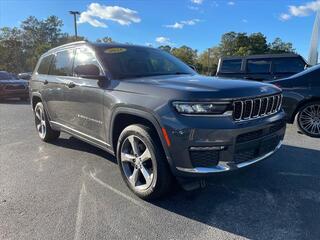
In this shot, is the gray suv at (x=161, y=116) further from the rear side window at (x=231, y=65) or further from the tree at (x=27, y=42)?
the tree at (x=27, y=42)

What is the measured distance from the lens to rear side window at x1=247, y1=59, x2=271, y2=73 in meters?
10.1

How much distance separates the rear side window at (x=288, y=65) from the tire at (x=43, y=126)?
291 inches

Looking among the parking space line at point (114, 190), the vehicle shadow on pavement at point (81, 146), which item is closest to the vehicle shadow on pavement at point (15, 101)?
the vehicle shadow on pavement at point (81, 146)

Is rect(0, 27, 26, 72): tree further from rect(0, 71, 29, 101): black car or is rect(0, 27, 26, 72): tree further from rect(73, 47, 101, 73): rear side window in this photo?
rect(73, 47, 101, 73): rear side window

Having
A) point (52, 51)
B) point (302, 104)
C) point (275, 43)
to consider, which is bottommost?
point (302, 104)

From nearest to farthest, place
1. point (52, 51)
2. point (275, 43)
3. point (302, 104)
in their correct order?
point (52, 51), point (302, 104), point (275, 43)

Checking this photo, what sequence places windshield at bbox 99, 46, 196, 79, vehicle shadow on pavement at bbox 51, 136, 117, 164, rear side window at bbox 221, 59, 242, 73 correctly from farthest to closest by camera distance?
rear side window at bbox 221, 59, 242, 73, vehicle shadow on pavement at bbox 51, 136, 117, 164, windshield at bbox 99, 46, 196, 79

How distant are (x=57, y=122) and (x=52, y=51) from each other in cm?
141

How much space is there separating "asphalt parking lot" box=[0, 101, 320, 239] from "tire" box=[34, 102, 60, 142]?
1.03 m

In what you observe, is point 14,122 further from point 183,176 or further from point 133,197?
point 183,176

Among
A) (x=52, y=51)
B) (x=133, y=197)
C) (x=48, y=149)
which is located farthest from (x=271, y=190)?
(x=52, y=51)

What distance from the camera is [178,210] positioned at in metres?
3.16

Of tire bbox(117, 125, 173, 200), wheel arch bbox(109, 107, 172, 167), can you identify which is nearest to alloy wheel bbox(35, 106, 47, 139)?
wheel arch bbox(109, 107, 172, 167)

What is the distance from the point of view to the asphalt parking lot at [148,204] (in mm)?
2771
